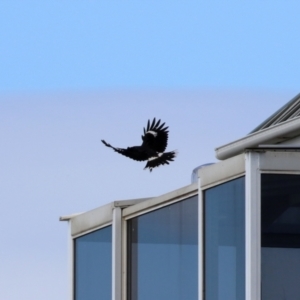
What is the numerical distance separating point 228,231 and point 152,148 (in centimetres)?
454

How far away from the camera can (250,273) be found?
10.7m

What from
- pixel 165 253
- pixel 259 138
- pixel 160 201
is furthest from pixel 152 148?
pixel 259 138

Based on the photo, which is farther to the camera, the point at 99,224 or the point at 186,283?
the point at 99,224

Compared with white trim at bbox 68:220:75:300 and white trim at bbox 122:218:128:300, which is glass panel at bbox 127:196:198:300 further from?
white trim at bbox 68:220:75:300

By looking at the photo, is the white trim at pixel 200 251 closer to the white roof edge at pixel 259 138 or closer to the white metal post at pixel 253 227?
the white roof edge at pixel 259 138

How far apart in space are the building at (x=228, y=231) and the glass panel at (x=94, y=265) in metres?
0.43

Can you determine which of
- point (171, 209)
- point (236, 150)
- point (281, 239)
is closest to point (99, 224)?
point (171, 209)

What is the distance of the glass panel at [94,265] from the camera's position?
14844mm

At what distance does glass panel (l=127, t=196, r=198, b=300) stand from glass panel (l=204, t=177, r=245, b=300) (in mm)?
558

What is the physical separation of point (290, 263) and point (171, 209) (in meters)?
2.45

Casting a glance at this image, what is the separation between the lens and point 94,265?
1530cm

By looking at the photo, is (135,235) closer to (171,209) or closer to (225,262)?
(171,209)

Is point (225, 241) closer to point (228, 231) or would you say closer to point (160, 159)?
point (228, 231)

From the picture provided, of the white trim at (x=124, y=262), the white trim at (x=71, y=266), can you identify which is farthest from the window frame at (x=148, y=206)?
the white trim at (x=71, y=266)
